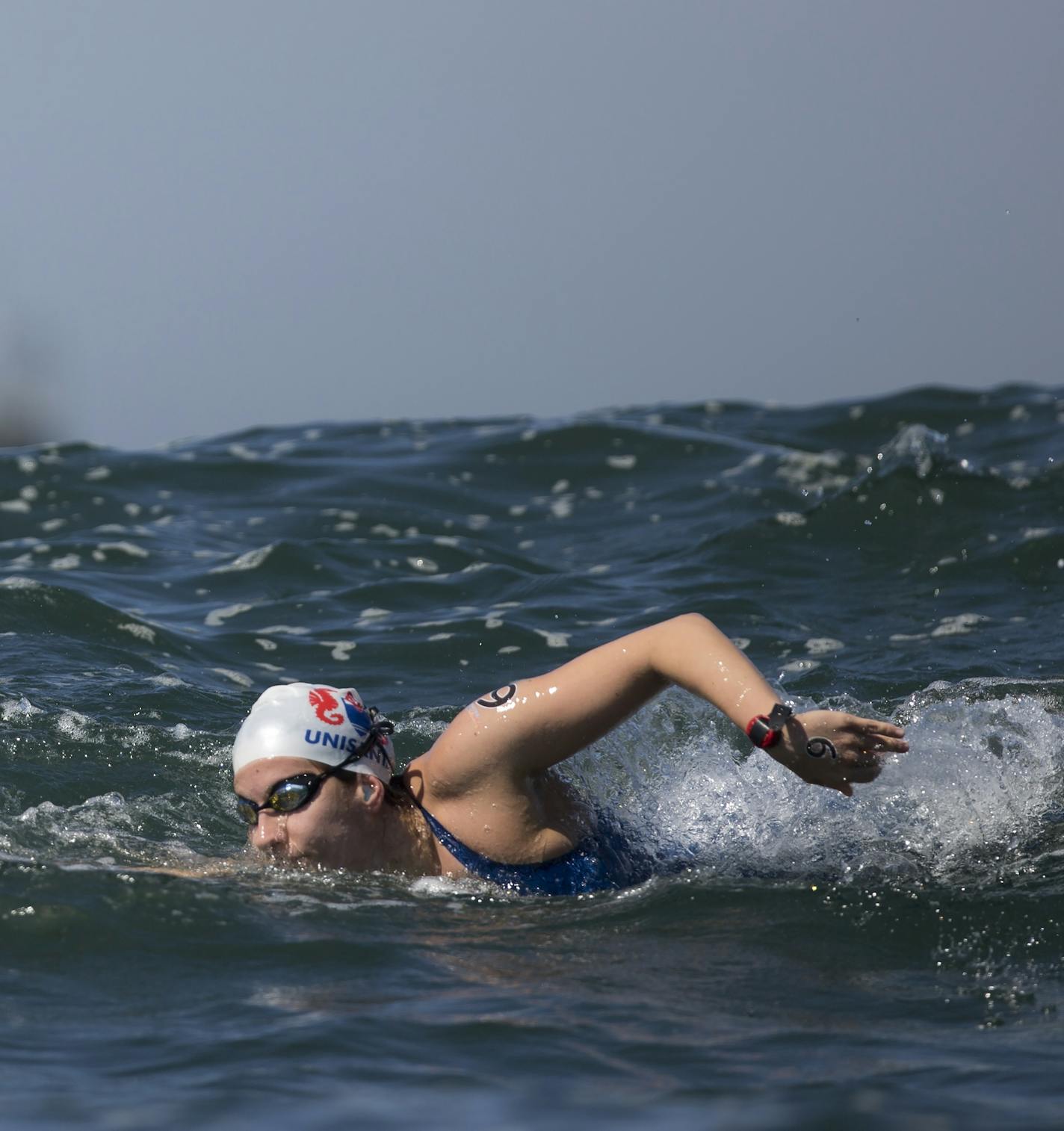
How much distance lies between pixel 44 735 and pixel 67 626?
2.35m

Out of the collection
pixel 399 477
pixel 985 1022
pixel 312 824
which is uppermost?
pixel 399 477

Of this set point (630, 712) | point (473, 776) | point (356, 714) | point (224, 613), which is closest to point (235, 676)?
point (224, 613)

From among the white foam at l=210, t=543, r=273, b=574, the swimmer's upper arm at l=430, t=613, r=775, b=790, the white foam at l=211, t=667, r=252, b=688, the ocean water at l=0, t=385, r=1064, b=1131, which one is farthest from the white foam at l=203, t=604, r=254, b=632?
the swimmer's upper arm at l=430, t=613, r=775, b=790

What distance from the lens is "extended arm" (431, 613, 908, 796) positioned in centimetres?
408

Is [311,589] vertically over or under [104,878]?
over

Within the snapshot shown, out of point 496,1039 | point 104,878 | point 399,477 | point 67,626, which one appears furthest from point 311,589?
point 496,1039

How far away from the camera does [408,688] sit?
9055 mm

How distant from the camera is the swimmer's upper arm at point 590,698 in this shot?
4297 millimetres

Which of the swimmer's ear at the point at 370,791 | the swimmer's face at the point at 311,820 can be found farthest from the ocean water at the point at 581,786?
the swimmer's ear at the point at 370,791

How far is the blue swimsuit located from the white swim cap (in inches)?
10.8

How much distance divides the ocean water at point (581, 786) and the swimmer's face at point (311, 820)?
0.13 meters

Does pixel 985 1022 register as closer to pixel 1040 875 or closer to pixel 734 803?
pixel 1040 875

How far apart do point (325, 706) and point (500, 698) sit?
0.60 m

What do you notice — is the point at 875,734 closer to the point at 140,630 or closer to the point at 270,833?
the point at 270,833
